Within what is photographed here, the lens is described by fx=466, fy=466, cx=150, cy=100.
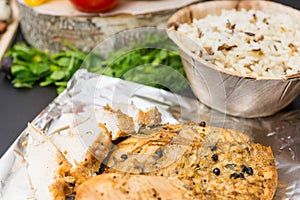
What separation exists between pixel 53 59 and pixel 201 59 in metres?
1.11

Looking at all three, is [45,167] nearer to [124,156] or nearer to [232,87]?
[124,156]

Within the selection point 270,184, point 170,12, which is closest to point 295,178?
point 270,184

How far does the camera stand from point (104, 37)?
285cm

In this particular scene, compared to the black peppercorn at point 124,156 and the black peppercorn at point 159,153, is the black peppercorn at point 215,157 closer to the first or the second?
the black peppercorn at point 159,153

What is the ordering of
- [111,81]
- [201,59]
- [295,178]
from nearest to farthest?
[295,178], [201,59], [111,81]

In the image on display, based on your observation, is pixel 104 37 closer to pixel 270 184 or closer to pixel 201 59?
pixel 201 59

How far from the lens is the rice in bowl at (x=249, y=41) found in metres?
2.20

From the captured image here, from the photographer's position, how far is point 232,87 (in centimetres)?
217

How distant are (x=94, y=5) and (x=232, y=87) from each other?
1.01 m

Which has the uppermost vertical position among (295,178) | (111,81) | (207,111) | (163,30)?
(163,30)

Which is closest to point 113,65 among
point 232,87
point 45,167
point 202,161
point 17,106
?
point 17,106

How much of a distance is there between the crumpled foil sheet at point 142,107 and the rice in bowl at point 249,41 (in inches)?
10.8

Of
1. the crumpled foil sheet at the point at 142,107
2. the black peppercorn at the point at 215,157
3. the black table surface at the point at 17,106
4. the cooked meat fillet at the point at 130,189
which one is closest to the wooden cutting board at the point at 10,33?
the black table surface at the point at 17,106

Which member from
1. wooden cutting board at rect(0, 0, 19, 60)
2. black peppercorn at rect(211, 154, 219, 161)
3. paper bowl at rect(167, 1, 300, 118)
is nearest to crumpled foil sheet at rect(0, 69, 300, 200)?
paper bowl at rect(167, 1, 300, 118)
